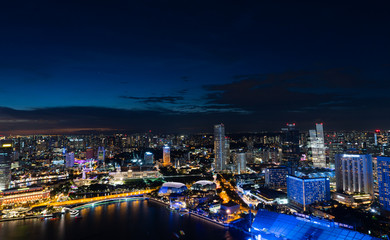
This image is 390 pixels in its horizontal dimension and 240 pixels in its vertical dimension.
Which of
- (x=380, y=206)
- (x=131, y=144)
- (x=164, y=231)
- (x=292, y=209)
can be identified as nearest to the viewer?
(x=164, y=231)

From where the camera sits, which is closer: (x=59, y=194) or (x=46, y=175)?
(x=59, y=194)

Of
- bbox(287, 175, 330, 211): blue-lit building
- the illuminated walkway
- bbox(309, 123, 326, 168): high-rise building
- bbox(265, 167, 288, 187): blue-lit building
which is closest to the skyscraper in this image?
bbox(265, 167, 288, 187): blue-lit building

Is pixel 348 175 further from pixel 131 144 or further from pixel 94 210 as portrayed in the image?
pixel 131 144

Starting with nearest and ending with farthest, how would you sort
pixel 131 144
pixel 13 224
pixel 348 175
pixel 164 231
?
1. pixel 164 231
2. pixel 13 224
3. pixel 348 175
4. pixel 131 144

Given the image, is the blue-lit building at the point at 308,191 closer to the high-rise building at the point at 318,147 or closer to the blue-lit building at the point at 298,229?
the blue-lit building at the point at 298,229

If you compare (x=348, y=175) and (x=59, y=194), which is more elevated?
(x=348, y=175)

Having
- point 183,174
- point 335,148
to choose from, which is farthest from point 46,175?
point 335,148

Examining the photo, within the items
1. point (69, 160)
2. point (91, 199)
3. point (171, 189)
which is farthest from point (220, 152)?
point (69, 160)
